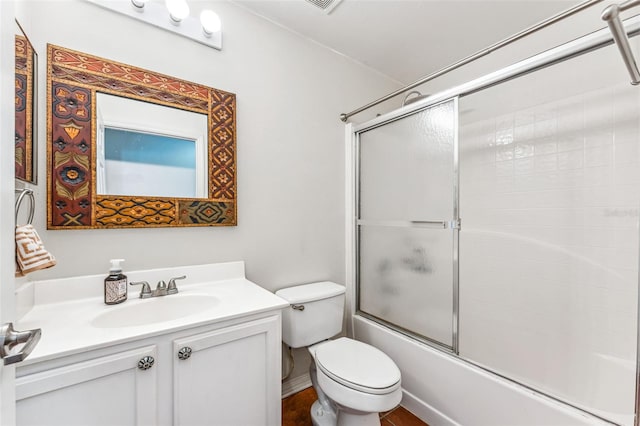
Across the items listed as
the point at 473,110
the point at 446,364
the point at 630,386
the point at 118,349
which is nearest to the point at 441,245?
the point at 446,364

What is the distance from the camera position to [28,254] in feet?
2.53

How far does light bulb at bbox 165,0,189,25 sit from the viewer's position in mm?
1245

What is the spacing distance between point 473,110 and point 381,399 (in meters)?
1.47

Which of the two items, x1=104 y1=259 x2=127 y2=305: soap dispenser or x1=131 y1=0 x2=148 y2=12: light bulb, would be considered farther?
x1=131 y1=0 x2=148 y2=12: light bulb

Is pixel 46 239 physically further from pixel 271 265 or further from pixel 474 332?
pixel 474 332

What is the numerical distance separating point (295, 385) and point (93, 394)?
1.20m

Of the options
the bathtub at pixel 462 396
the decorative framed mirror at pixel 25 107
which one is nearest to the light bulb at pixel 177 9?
the decorative framed mirror at pixel 25 107

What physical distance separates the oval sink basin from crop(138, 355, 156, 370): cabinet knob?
0.97 ft

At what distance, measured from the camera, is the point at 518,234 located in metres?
1.33

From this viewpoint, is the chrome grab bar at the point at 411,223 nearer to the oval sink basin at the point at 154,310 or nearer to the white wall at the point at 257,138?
the white wall at the point at 257,138

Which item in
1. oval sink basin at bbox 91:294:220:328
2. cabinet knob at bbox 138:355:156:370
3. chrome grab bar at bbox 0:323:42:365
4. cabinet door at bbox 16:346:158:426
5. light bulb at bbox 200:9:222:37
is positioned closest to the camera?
chrome grab bar at bbox 0:323:42:365

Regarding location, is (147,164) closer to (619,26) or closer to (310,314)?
(310,314)

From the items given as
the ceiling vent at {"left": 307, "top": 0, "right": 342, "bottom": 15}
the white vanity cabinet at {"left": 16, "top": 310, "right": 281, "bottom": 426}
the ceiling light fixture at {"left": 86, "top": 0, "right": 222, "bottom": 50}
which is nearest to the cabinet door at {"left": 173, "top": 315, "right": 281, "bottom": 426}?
the white vanity cabinet at {"left": 16, "top": 310, "right": 281, "bottom": 426}

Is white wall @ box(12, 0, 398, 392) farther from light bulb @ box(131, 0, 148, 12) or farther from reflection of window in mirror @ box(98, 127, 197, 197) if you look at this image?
reflection of window in mirror @ box(98, 127, 197, 197)
